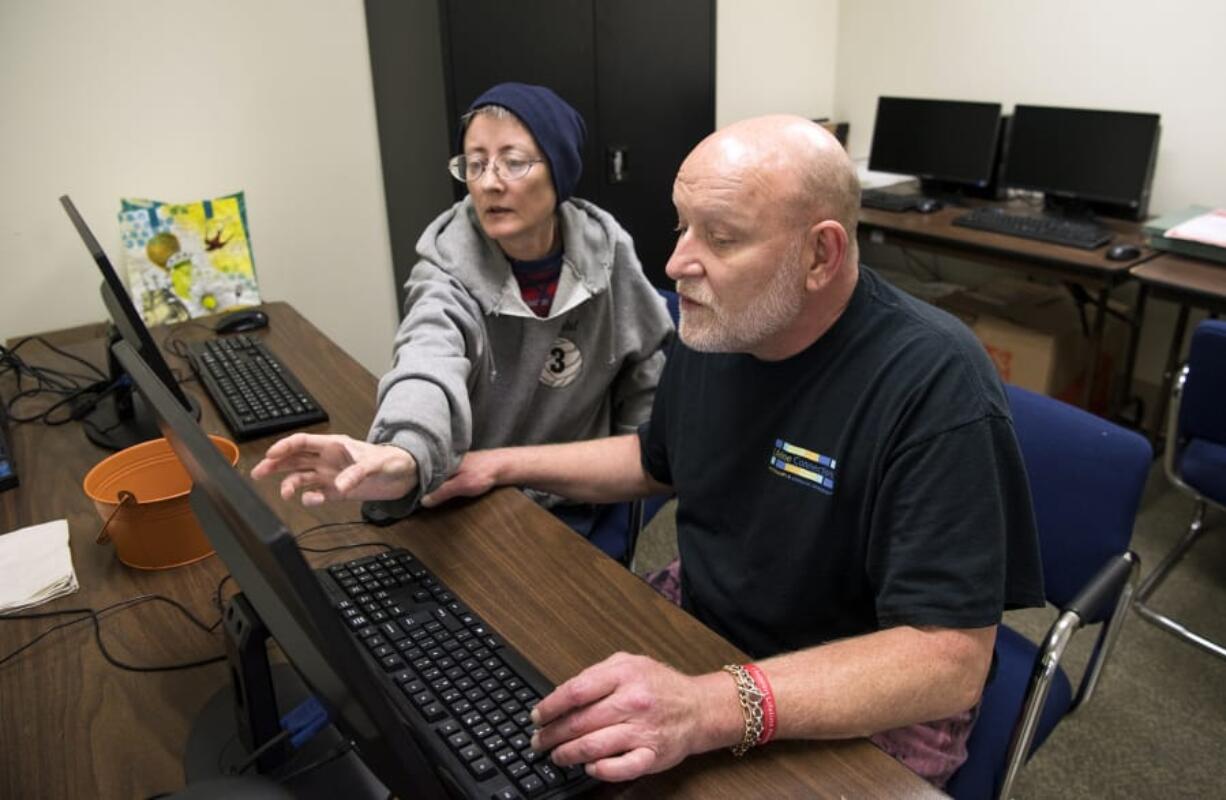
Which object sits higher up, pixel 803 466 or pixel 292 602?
pixel 292 602

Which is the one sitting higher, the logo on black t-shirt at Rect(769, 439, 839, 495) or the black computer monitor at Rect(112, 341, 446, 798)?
the black computer monitor at Rect(112, 341, 446, 798)

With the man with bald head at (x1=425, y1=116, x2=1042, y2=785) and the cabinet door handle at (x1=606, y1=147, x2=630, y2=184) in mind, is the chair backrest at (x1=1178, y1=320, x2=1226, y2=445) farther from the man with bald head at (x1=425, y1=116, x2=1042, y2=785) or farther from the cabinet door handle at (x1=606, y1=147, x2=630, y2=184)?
the cabinet door handle at (x1=606, y1=147, x2=630, y2=184)

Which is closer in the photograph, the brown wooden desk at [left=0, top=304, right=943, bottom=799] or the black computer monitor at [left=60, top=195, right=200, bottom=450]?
the brown wooden desk at [left=0, top=304, right=943, bottom=799]

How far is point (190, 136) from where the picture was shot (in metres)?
2.62

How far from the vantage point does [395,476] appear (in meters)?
1.16

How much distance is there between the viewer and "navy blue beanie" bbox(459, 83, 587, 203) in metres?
1.50

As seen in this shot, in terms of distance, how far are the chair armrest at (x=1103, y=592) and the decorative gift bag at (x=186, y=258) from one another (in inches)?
82.4

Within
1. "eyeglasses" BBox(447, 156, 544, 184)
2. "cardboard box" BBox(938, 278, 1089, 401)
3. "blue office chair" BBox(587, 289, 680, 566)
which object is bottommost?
"cardboard box" BBox(938, 278, 1089, 401)

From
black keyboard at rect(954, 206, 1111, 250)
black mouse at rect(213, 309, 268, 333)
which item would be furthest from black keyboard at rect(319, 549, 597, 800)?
black keyboard at rect(954, 206, 1111, 250)

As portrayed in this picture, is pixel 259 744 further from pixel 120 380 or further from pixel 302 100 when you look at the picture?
pixel 302 100

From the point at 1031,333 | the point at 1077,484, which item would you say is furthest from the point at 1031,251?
the point at 1077,484

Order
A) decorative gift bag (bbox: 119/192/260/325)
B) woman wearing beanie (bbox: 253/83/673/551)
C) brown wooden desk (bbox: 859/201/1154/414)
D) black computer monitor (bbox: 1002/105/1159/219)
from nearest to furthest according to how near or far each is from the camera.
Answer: woman wearing beanie (bbox: 253/83/673/551), decorative gift bag (bbox: 119/192/260/325), brown wooden desk (bbox: 859/201/1154/414), black computer monitor (bbox: 1002/105/1159/219)

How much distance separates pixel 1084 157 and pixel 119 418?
10.7 feet

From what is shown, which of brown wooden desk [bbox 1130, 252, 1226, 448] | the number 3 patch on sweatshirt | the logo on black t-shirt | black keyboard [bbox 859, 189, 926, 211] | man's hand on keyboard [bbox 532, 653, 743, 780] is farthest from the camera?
black keyboard [bbox 859, 189, 926, 211]
